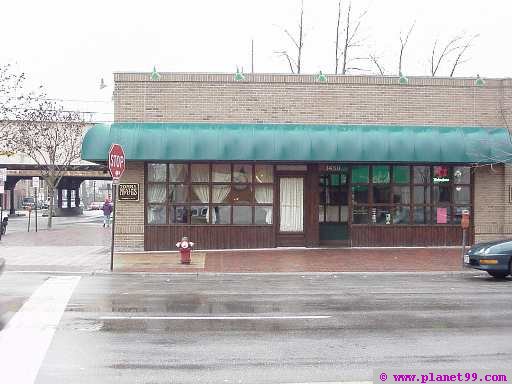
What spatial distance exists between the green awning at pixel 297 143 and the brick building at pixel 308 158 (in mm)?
31

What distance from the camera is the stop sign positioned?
15164 mm

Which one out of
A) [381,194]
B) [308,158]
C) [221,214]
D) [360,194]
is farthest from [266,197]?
[381,194]

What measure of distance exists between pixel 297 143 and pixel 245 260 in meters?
3.98

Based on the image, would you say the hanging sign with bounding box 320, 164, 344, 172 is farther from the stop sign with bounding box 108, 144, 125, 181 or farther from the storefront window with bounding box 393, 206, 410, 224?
the stop sign with bounding box 108, 144, 125, 181

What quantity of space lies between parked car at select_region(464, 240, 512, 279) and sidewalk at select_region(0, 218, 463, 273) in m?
1.66

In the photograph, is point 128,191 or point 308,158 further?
point 128,191

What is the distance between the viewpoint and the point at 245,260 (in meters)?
17.1

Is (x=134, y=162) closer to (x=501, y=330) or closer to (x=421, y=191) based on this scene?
(x=421, y=191)

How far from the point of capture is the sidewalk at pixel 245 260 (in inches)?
608

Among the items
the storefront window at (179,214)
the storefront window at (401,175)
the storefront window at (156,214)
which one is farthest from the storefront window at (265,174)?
the storefront window at (401,175)

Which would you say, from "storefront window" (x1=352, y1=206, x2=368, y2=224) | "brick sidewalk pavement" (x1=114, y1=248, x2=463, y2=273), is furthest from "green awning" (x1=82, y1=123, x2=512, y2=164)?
"brick sidewalk pavement" (x1=114, y1=248, x2=463, y2=273)

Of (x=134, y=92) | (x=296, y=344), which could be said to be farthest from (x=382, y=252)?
(x=296, y=344)

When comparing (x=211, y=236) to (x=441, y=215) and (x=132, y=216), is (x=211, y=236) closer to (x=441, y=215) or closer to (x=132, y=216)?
(x=132, y=216)

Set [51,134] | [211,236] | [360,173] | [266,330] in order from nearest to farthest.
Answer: [266,330], [211,236], [360,173], [51,134]
